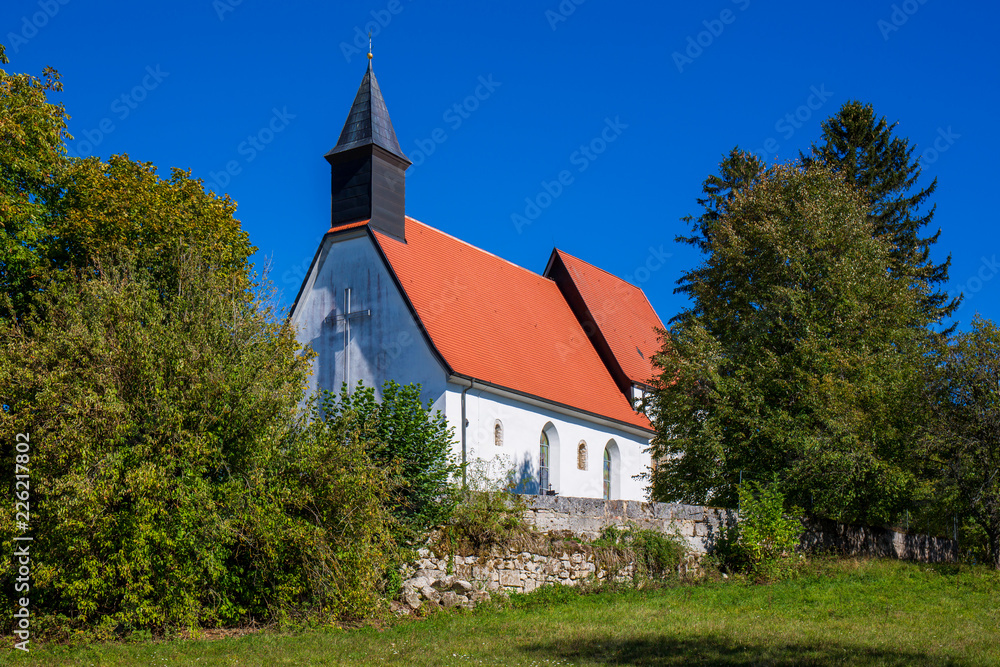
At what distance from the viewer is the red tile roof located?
3215 cm

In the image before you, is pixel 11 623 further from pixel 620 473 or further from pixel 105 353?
pixel 620 473

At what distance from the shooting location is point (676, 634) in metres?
11.9

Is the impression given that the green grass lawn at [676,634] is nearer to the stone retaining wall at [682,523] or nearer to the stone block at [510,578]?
the stone block at [510,578]

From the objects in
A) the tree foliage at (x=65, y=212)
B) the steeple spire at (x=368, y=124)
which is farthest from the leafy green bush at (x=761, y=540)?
the steeple spire at (x=368, y=124)

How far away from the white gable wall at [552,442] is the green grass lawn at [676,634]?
8305 millimetres

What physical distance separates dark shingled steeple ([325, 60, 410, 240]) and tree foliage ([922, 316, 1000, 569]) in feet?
48.9

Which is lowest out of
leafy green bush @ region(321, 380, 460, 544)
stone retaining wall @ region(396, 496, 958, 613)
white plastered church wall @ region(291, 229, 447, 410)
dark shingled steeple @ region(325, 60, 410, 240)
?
stone retaining wall @ region(396, 496, 958, 613)

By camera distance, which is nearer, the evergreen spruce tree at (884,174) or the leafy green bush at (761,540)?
the leafy green bush at (761,540)

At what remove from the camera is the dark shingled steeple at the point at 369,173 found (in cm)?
2573

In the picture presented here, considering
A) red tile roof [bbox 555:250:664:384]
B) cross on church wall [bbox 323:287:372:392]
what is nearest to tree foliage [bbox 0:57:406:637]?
cross on church wall [bbox 323:287:372:392]

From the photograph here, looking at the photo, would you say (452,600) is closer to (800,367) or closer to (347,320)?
(800,367)

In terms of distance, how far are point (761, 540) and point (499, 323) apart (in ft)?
39.7

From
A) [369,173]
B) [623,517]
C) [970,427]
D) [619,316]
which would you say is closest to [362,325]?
[369,173]

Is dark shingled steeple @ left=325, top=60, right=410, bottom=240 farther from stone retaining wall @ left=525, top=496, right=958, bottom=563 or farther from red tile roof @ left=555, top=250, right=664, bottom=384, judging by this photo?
stone retaining wall @ left=525, top=496, right=958, bottom=563
